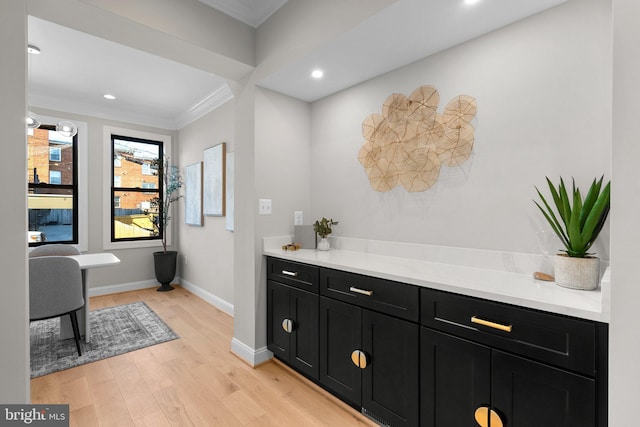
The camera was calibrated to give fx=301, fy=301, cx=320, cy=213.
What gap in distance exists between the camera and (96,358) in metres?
2.51

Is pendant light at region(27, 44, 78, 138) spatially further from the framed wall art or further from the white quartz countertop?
the white quartz countertop

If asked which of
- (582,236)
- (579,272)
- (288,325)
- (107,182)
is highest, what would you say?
(107,182)

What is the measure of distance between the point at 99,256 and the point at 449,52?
142 inches

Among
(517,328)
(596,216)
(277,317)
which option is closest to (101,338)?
(277,317)

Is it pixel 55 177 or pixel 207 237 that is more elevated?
pixel 55 177

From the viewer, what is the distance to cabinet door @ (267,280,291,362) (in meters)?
2.28

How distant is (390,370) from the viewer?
1.60 m

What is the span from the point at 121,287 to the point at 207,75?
130 inches

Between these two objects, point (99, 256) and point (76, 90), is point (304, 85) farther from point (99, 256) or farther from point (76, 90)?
point (76, 90)

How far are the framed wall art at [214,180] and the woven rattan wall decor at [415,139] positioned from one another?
195 cm

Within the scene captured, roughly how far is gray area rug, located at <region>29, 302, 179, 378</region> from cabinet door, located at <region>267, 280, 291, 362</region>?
116 centimetres

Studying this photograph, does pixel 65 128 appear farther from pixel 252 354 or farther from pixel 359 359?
pixel 359 359

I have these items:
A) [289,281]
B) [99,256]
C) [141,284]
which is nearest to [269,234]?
[289,281]

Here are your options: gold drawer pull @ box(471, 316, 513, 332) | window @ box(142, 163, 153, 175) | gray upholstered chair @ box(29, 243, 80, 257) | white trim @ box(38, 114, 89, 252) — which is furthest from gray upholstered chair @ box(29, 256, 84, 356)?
gold drawer pull @ box(471, 316, 513, 332)
